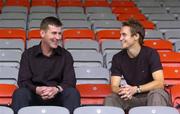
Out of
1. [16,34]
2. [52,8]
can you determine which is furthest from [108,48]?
[52,8]

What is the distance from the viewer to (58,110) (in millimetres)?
3443

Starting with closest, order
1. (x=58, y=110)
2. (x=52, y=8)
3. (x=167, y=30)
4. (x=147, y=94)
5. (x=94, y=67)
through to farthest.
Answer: (x=58, y=110)
(x=147, y=94)
(x=94, y=67)
(x=167, y=30)
(x=52, y=8)

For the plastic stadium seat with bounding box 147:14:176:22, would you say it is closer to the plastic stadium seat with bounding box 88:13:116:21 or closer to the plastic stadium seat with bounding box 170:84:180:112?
the plastic stadium seat with bounding box 88:13:116:21

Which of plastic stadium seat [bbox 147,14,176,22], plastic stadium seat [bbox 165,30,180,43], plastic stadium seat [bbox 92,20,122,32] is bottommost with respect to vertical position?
plastic stadium seat [bbox 165,30,180,43]

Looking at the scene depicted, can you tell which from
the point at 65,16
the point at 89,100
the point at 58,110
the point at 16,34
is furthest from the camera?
the point at 65,16

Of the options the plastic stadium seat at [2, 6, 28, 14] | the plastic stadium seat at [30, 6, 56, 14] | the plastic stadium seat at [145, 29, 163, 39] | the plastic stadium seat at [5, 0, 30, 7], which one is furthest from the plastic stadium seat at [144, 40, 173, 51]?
the plastic stadium seat at [5, 0, 30, 7]

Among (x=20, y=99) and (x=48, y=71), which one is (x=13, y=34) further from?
(x=20, y=99)

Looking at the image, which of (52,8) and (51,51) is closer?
(51,51)

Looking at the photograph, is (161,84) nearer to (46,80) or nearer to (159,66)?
(159,66)

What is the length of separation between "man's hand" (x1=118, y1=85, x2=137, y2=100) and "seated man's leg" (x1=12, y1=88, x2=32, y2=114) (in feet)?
2.51

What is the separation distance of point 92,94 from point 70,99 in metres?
0.59

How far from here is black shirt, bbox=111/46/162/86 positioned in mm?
4332

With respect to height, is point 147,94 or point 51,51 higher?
point 51,51

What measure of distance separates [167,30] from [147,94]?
9.93 ft
